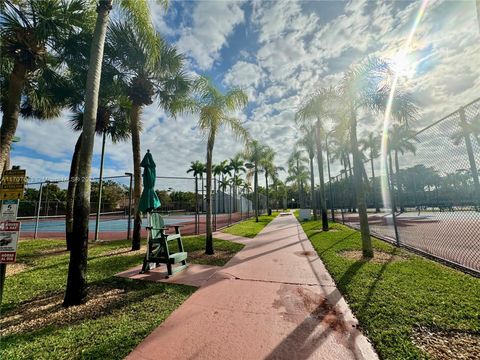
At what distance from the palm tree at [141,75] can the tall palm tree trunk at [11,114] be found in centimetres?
259

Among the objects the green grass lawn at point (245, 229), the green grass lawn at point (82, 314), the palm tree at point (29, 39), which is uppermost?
the palm tree at point (29, 39)

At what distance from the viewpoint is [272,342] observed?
256 cm

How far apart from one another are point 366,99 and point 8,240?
26.8ft

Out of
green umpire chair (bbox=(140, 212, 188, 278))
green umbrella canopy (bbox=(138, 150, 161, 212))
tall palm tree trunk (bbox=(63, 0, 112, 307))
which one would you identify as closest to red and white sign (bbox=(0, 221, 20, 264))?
tall palm tree trunk (bbox=(63, 0, 112, 307))

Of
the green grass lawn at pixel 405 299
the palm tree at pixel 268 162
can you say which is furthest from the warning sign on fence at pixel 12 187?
the palm tree at pixel 268 162

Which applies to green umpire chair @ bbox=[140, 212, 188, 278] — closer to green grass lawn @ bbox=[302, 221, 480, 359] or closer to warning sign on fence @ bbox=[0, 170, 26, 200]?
warning sign on fence @ bbox=[0, 170, 26, 200]

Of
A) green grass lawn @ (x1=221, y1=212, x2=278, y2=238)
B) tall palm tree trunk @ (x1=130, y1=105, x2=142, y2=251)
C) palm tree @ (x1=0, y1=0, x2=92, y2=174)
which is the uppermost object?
palm tree @ (x1=0, y1=0, x2=92, y2=174)

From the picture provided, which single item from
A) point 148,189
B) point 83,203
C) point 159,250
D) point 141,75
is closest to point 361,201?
point 159,250

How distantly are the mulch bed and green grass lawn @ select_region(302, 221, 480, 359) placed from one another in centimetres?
8

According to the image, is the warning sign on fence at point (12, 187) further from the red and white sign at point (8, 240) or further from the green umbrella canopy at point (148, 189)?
the green umbrella canopy at point (148, 189)

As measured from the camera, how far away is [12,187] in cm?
272

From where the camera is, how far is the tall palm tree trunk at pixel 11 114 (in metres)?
4.98

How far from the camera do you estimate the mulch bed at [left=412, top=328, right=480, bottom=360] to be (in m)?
2.24

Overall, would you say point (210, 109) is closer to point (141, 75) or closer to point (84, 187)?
point (141, 75)
